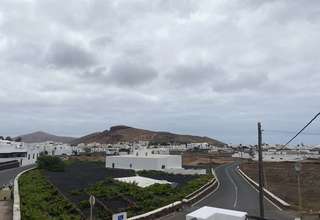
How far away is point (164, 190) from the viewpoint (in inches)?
1526

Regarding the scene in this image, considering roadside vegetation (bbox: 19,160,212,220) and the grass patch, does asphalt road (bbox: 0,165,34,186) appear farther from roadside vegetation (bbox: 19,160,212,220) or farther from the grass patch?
the grass patch

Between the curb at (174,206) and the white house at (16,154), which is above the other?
Result: the white house at (16,154)

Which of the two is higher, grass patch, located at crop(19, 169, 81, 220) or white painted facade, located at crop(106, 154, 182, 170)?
white painted facade, located at crop(106, 154, 182, 170)

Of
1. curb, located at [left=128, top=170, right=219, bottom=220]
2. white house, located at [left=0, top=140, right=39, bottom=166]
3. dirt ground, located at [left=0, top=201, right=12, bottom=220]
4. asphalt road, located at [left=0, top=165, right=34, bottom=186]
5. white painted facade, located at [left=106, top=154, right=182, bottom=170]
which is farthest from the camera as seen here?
white house, located at [left=0, top=140, right=39, bottom=166]

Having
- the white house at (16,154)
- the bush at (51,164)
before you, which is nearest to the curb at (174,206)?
the bush at (51,164)

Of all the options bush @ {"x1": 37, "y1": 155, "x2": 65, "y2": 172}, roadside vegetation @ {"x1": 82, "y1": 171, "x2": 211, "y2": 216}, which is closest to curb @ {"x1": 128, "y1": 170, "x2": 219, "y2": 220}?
roadside vegetation @ {"x1": 82, "y1": 171, "x2": 211, "y2": 216}

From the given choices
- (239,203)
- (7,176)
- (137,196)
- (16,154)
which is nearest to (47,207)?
(137,196)

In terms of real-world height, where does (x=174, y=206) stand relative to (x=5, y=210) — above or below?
above

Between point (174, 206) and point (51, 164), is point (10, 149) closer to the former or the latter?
point (51, 164)

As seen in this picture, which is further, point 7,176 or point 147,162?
point 147,162

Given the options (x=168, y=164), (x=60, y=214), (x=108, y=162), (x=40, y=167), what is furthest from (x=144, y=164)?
(x=60, y=214)

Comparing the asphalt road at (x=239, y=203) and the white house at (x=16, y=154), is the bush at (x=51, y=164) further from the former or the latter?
the asphalt road at (x=239, y=203)

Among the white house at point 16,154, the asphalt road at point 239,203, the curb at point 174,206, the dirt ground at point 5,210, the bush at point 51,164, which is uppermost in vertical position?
the white house at point 16,154

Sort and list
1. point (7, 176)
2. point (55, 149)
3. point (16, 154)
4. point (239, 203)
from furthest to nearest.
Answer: point (55, 149), point (16, 154), point (7, 176), point (239, 203)
